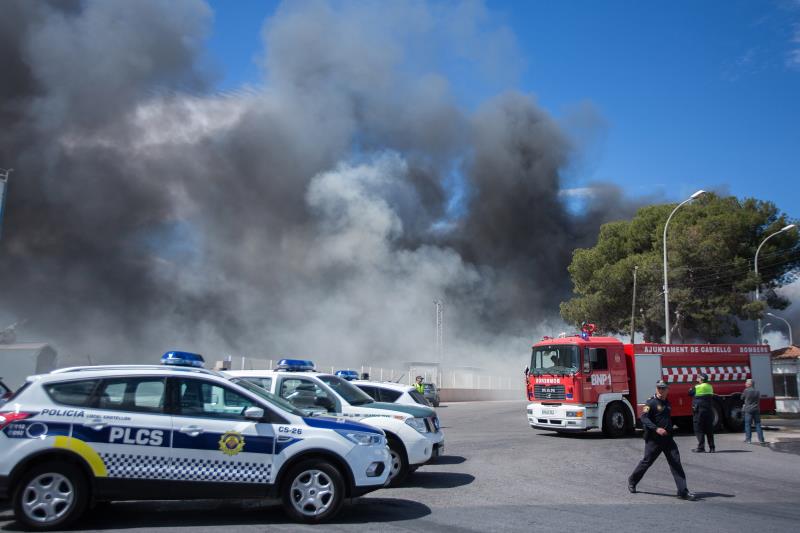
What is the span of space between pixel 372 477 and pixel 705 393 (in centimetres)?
964

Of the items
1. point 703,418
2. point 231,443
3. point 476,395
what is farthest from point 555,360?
point 476,395

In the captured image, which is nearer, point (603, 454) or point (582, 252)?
point (603, 454)

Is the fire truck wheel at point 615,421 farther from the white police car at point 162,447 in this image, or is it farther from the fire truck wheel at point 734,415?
the white police car at point 162,447

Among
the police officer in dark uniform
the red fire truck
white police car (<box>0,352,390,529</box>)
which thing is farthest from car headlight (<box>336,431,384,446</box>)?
the red fire truck

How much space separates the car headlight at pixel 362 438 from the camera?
568 cm

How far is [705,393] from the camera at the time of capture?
1255 centimetres

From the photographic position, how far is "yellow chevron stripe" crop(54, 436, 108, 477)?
5.16 m

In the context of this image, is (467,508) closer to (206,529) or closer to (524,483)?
(524,483)

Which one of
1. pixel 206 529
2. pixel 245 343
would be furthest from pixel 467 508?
pixel 245 343

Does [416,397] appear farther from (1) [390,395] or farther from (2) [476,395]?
(2) [476,395]

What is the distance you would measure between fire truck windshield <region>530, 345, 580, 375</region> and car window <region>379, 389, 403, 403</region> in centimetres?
566

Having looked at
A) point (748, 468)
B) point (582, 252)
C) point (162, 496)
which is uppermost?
point (582, 252)

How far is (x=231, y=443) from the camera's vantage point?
5406mm

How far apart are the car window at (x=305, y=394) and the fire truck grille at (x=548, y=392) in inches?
312
